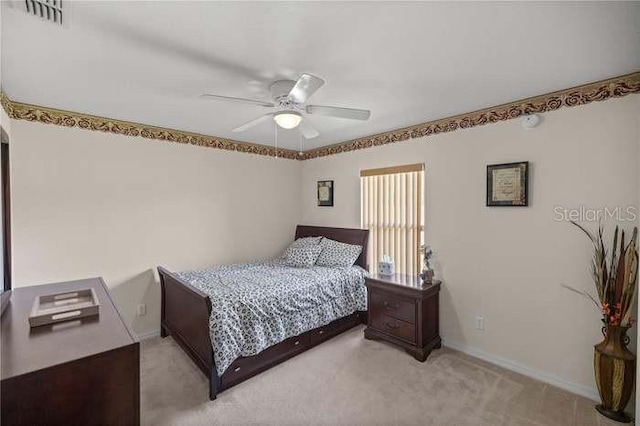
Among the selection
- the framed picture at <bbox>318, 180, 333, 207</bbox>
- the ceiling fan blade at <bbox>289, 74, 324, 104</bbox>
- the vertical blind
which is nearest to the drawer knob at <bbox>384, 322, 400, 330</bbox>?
the vertical blind

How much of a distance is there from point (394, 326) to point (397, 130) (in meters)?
2.13

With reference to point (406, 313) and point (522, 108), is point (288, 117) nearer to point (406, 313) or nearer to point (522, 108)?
point (522, 108)

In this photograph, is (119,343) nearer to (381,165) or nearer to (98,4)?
(98,4)

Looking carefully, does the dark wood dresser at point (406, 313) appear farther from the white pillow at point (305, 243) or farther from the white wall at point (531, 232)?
the white pillow at point (305, 243)

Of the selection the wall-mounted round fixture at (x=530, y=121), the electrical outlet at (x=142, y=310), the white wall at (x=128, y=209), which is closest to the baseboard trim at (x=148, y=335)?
the white wall at (x=128, y=209)

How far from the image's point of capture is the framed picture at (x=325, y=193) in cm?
420

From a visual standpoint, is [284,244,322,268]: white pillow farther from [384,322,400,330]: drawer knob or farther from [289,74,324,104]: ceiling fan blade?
[289,74,324,104]: ceiling fan blade

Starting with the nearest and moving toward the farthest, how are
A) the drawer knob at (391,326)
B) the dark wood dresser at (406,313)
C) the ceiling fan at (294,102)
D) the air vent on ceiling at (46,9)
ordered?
the air vent on ceiling at (46,9) → the ceiling fan at (294,102) → the dark wood dresser at (406,313) → the drawer knob at (391,326)

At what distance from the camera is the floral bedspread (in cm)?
224

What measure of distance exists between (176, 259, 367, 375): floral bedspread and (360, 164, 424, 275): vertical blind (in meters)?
0.44

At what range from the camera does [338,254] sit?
3.71m

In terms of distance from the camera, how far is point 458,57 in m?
1.75

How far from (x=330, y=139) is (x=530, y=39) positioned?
251 centimetres

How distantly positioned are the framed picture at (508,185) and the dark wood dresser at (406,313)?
98cm
